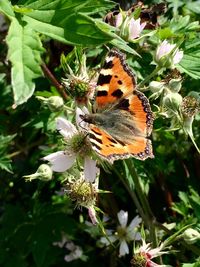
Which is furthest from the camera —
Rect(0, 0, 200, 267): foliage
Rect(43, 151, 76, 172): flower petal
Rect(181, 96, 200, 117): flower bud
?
Rect(181, 96, 200, 117): flower bud

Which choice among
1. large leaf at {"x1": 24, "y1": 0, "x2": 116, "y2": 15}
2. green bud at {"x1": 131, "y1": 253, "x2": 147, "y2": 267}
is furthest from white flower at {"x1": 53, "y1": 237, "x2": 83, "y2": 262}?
large leaf at {"x1": 24, "y1": 0, "x2": 116, "y2": 15}

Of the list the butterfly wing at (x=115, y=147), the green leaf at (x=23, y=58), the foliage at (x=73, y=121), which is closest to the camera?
the green leaf at (x=23, y=58)

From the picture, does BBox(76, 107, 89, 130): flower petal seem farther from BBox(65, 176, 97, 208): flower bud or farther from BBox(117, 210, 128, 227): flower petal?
BBox(117, 210, 128, 227): flower petal

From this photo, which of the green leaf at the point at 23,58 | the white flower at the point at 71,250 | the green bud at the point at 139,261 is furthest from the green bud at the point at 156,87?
the white flower at the point at 71,250

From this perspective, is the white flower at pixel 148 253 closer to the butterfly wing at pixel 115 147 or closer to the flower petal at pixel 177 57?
the butterfly wing at pixel 115 147

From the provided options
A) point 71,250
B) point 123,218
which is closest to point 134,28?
point 123,218

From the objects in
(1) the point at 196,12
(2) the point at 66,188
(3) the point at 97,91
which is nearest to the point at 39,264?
(2) the point at 66,188

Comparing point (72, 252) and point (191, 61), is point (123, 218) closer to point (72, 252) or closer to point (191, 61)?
point (72, 252)
